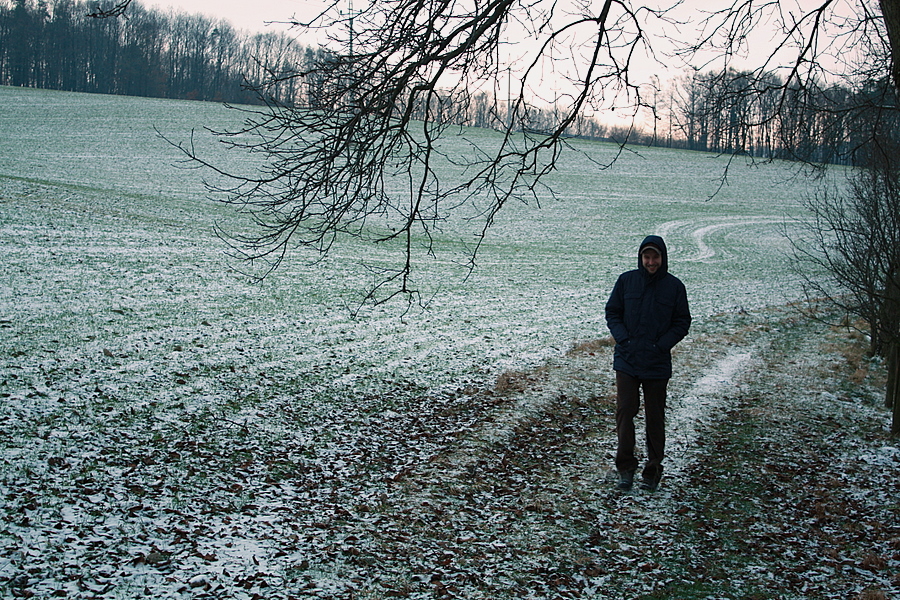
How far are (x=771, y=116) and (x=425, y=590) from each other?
593 centimetres

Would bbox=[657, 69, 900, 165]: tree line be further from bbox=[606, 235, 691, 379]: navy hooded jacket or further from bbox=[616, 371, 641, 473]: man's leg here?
bbox=[616, 371, 641, 473]: man's leg

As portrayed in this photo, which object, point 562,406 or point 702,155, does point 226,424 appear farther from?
point 702,155

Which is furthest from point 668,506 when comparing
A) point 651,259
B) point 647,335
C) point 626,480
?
point 651,259

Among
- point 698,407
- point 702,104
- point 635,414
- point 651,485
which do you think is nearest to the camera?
point 635,414

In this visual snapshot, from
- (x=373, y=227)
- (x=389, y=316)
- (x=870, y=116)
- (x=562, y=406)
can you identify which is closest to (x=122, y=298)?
(x=389, y=316)

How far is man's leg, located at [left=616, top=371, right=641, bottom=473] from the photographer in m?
6.23

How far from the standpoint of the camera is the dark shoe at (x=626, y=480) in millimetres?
6410

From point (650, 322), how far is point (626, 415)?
3.03ft

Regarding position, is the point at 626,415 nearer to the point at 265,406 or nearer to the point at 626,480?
the point at 626,480

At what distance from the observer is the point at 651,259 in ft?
20.1

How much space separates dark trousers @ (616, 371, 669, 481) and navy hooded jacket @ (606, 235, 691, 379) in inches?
→ 4.2

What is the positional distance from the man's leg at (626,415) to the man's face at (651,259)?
3.41 ft

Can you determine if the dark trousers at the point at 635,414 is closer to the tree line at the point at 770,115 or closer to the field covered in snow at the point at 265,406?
the field covered in snow at the point at 265,406

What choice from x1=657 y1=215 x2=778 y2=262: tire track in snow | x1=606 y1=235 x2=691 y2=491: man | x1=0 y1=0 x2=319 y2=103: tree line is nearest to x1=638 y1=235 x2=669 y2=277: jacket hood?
x1=606 y1=235 x2=691 y2=491: man
